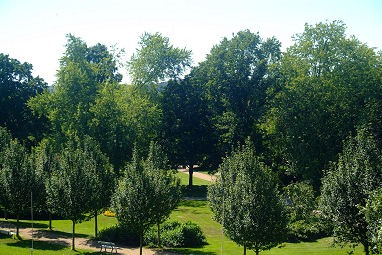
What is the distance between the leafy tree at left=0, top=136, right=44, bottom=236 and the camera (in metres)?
32.6

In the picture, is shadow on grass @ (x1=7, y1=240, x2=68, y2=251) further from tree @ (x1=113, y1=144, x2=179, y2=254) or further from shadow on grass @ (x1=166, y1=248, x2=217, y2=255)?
shadow on grass @ (x1=166, y1=248, x2=217, y2=255)

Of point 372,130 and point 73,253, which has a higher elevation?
point 372,130

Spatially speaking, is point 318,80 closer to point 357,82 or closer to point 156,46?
point 357,82

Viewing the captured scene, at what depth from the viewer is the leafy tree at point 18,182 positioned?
32.6 metres

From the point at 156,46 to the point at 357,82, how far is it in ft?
97.7

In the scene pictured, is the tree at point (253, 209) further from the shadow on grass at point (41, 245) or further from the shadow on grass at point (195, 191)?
the shadow on grass at point (195, 191)

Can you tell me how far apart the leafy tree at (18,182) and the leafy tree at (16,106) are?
95.3ft

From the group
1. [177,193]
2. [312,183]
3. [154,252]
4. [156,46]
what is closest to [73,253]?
[154,252]

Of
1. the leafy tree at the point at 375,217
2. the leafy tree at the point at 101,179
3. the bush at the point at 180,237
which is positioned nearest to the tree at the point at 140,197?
the bush at the point at 180,237

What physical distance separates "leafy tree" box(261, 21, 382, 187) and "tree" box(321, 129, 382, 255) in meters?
21.4

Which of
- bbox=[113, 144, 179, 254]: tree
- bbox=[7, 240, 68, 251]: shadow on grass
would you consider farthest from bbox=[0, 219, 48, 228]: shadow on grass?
bbox=[113, 144, 179, 254]: tree

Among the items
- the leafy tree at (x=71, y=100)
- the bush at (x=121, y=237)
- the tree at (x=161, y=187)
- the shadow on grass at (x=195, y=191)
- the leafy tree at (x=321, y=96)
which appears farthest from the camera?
the shadow on grass at (x=195, y=191)

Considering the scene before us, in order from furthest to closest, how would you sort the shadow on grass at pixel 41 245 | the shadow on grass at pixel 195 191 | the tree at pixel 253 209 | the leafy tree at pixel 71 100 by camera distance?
the shadow on grass at pixel 195 191, the leafy tree at pixel 71 100, the shadow on grass at pixel 41 245, the tree at pixel 253 209

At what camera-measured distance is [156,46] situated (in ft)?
204
